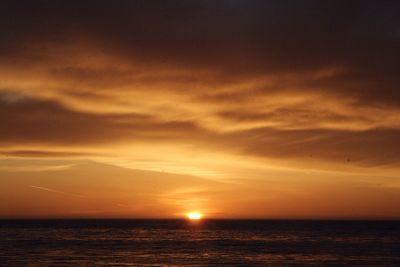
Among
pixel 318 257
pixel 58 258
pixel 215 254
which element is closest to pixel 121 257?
pixel 58 258

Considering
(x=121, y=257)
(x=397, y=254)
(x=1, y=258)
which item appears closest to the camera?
(x=1, y=258)

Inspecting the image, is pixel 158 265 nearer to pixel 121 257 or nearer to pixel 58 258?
pixel 121 257

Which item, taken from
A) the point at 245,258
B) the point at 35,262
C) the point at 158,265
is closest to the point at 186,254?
the point at 245,258

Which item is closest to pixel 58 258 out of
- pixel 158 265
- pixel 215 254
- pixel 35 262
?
pixel 35 262

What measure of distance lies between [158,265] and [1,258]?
1481 cm

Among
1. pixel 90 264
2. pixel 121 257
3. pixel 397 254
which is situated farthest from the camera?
pixel 397 254

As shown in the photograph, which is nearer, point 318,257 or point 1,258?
point 1,258

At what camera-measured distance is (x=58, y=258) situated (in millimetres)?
44219

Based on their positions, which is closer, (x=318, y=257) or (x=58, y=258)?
(x=58, y=258)

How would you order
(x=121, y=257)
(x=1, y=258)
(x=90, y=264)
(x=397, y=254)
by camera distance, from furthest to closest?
(x=397, y=254)
(x=121, y=257)
(x=1, y=258)
(x=90, y=264)

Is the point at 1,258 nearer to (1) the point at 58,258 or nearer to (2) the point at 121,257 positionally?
(1) the point at 58,258

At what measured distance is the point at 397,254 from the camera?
164 ft

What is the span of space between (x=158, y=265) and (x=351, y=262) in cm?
1758

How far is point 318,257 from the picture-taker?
47.2m
